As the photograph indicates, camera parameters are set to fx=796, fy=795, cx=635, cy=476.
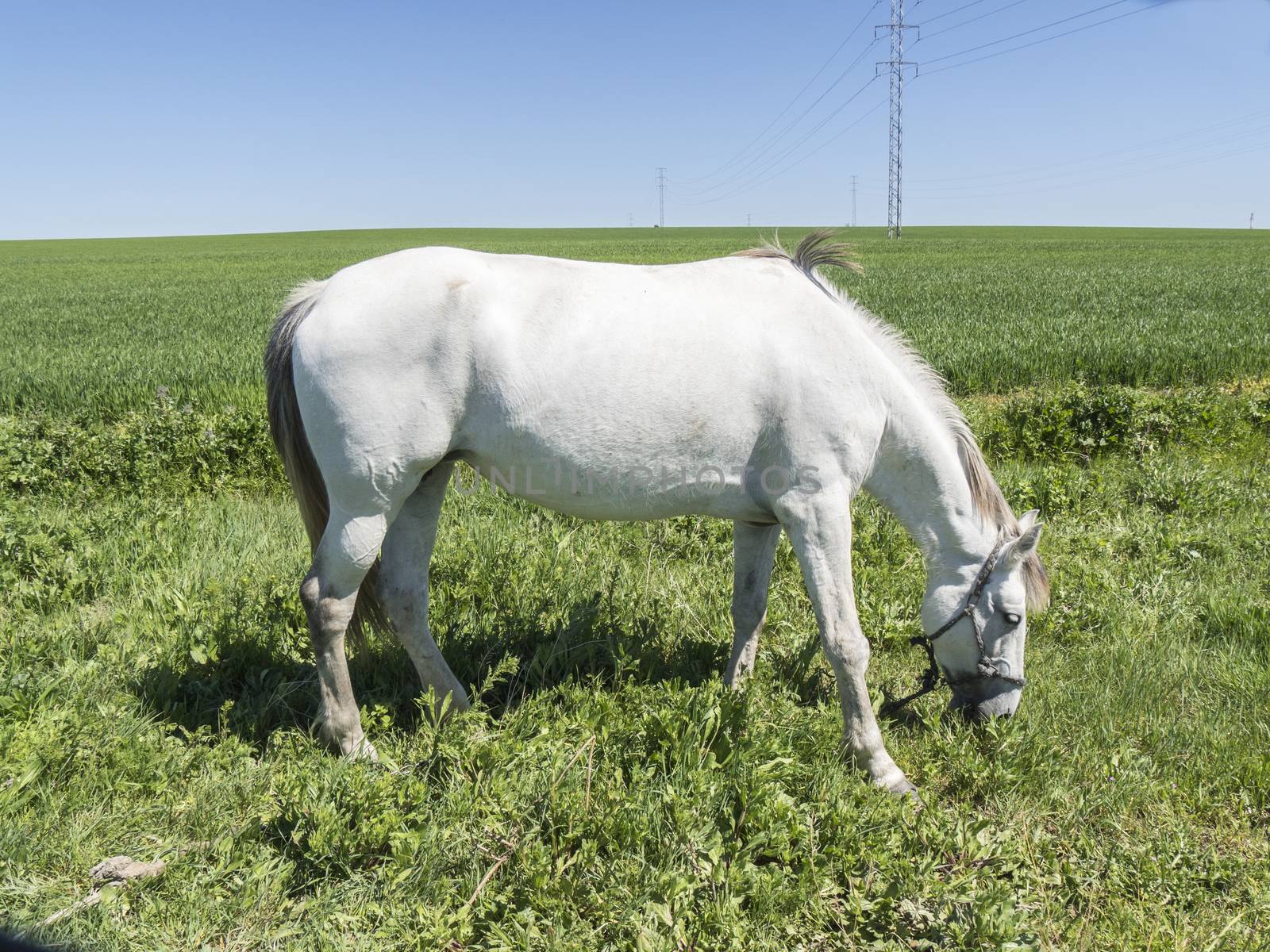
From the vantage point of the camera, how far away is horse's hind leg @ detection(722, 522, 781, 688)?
3.77 metres

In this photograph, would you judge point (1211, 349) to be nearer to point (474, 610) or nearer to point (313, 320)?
point (474, 610)

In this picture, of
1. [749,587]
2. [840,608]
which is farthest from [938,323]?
[840,608]

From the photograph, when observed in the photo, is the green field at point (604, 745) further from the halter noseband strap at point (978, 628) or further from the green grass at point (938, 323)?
the green grass at point (938, 323)

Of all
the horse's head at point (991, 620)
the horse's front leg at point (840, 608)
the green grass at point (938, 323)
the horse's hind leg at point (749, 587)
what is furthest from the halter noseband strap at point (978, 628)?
the green grass at point (938, 323)

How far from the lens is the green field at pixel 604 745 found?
252cm

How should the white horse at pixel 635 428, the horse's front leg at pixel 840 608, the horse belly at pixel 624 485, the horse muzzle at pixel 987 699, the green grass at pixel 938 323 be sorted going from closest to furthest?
the white horse at pixel 635 428, the horse belly at pixel 624 485, the horse's front leg at pixel 840 608, the horse muzzle at pixel 987 699, the green grass at pixel 938 323

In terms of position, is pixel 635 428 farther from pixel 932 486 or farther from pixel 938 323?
pixel 938 323

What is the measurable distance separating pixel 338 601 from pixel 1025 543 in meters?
2.74

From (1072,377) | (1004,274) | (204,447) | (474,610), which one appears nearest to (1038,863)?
(474,610)

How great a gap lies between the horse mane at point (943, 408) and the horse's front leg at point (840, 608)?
64 centimetres

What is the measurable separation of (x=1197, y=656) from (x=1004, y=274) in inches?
1046

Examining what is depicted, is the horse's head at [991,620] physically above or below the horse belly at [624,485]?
below

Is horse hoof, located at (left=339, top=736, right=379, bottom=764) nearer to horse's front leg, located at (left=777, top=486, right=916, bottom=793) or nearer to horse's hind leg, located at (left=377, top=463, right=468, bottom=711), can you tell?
horse's hind leg, located at (left=377, top=463, right=468, bottom=711)

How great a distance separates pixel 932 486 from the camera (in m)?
3.37
